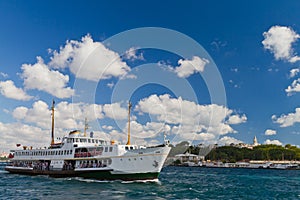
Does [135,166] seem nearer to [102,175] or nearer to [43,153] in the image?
[102,175]

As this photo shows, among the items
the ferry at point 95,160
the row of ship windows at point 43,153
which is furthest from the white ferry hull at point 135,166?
the row of ship windows at point 43,153

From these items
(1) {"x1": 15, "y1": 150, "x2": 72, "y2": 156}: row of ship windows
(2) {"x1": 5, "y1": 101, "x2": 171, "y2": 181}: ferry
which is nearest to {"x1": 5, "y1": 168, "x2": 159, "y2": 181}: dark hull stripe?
(2) {"x1": 5, "y1": 101, "x2": 171, "y2": 181}: ferry

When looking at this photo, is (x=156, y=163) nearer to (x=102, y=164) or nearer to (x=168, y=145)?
(x=168, y=145)

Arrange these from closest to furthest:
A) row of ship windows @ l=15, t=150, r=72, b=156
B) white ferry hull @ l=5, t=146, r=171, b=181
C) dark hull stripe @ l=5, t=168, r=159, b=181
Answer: white ferry hull @ l=5, t=146, r=171, b=181 < dark hull stripe @ l=5, t=168, r=159, b=181 < row of ship windows @ l=15, t=150, r=72, b=156

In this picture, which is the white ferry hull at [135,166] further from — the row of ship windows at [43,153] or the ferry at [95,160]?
the row of ship windows at [43,153]

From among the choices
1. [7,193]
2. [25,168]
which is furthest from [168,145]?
[25,168]

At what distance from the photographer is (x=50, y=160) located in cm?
6825

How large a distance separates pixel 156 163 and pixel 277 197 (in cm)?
1858

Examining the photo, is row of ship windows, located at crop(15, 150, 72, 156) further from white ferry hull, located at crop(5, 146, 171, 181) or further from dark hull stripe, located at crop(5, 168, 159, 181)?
white ferry hull, located at crop(5, 146, 171, 181)

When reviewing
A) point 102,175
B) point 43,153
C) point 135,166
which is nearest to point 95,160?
point 102,175

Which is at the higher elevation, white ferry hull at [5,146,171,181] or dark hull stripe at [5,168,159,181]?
white ferry hull at [5,146,171,181]

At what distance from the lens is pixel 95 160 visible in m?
58.6

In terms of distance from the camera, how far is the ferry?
53.2 meters

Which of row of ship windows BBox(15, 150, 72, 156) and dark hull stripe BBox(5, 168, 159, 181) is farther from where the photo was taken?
row of ship windows BBox(15, 150, 72, 156)
